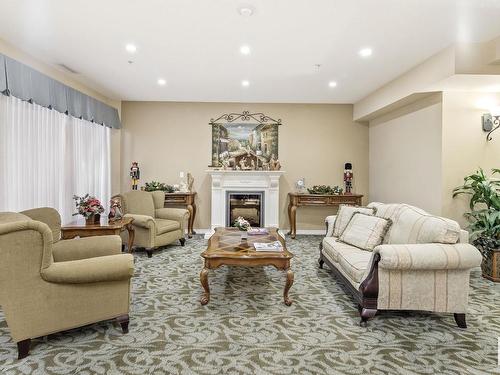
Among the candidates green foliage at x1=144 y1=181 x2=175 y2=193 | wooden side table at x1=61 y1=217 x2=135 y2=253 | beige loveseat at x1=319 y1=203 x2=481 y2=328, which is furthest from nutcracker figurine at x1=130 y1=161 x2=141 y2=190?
beige loveseat at x1=319 y1=203 x2=481 y2=328

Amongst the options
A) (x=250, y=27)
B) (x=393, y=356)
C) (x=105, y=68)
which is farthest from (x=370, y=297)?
(x=105, y=68)

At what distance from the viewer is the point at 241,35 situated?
3.33 m

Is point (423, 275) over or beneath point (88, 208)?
beneath

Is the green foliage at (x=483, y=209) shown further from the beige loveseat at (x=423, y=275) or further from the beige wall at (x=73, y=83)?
the beige wall at (x=73, y=83)

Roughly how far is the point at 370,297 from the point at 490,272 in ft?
7.80

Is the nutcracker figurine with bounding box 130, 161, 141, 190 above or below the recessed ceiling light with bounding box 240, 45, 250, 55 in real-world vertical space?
below

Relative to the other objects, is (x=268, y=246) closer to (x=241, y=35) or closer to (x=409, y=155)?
(x=241, y=35)

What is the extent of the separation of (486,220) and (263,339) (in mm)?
3328

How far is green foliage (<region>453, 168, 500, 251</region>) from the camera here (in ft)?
12.5

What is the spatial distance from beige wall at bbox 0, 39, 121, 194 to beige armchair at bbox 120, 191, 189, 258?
4.68 ft

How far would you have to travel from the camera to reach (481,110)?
4219 millimetres

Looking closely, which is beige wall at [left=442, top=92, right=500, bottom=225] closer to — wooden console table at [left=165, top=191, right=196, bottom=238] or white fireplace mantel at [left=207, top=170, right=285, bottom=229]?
white fireplace mantel at [left=207, top=170, right=285, bottom=229]

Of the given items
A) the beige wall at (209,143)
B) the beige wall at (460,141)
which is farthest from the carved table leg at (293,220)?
the beige wall at (460,141)

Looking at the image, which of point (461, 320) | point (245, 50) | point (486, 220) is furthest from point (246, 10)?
point (486, 220)
